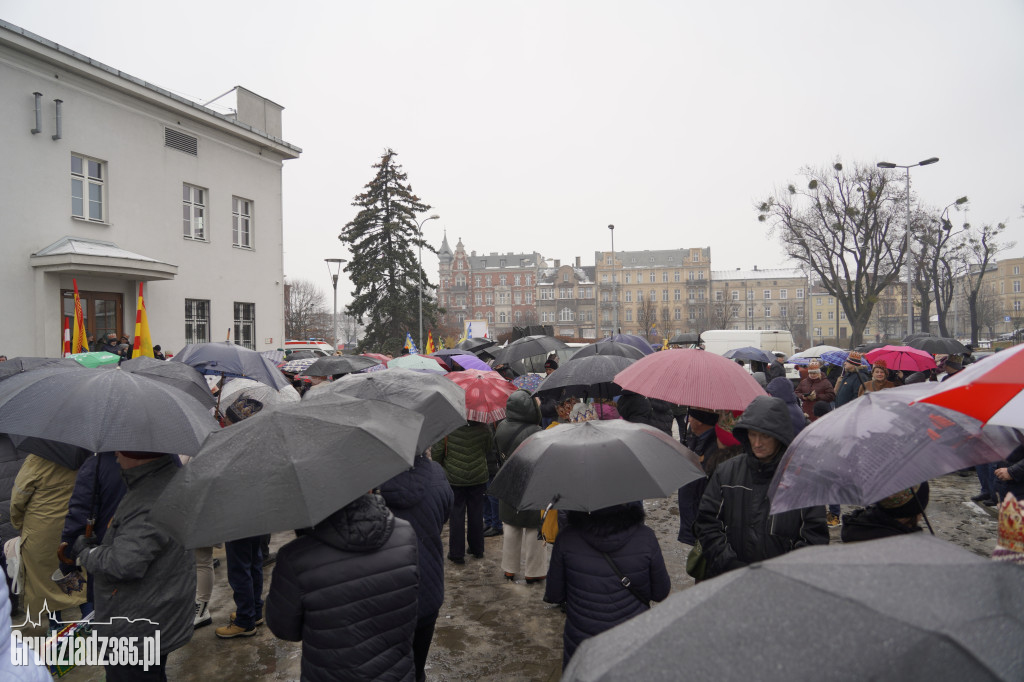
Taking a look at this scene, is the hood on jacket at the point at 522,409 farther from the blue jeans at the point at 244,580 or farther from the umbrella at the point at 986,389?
the umbrella at the point at 986,389

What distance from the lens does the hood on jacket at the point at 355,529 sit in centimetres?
266

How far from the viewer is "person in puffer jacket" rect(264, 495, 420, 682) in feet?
8.71

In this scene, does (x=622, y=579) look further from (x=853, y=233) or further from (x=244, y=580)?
(x=853, y=233)

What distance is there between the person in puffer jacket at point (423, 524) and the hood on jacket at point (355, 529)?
43.6 inches

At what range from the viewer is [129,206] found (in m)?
18.9

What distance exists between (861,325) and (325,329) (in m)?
60.6

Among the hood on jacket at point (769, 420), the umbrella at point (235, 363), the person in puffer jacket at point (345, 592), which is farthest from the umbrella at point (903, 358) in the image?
the person in puffer jacket at point (345, 592)

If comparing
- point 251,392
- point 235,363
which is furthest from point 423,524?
point 235,363

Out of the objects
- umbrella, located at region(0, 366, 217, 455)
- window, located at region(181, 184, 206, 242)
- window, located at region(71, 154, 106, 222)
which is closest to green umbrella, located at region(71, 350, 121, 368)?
umbrella, located at region(0, 366, 217, 455)

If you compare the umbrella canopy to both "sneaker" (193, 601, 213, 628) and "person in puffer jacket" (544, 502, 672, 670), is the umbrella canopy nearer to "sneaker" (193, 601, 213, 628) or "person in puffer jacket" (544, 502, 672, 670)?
"sneaker" (193, 601, 213, 628)

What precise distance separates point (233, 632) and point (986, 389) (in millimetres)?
5501

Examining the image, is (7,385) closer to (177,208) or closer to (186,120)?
(177,208)

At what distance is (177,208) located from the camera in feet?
66.7

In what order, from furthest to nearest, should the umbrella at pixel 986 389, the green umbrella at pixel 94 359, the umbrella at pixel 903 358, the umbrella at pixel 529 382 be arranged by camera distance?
the umbrella at pixel 903 358, the umbrella at pixel 529 382, the green umbrella at pixel 94 359, the umbrella at pixel 986 389
